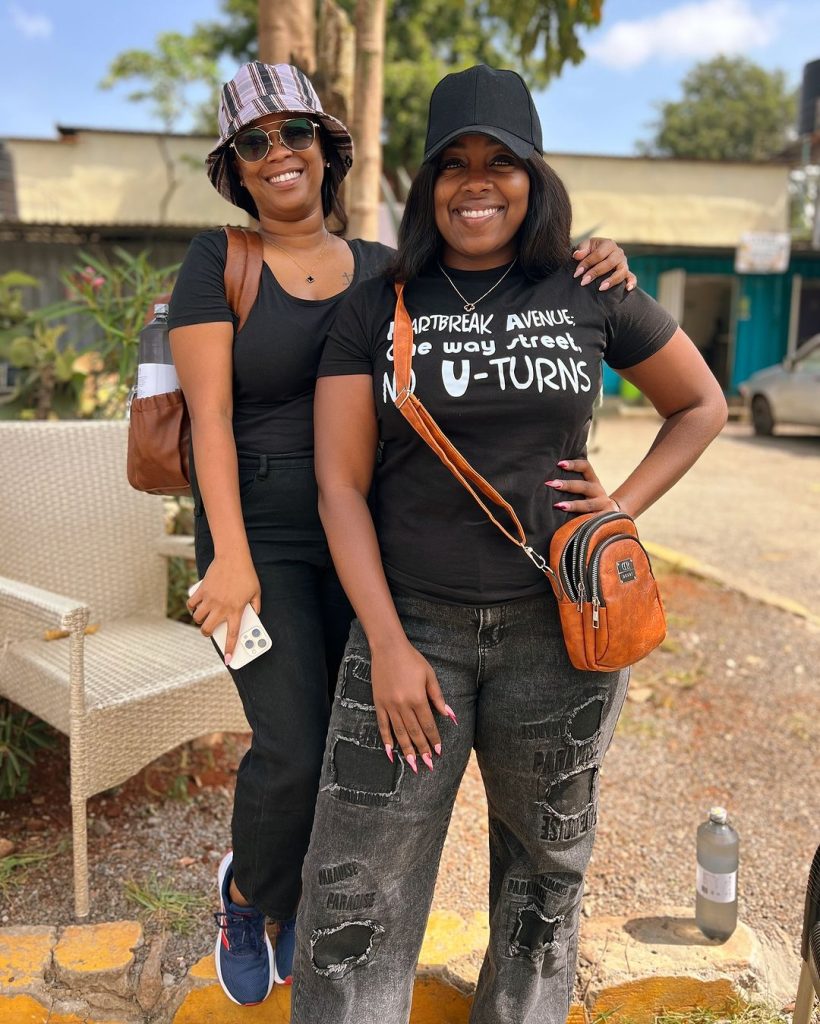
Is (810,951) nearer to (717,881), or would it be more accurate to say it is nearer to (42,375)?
(717,881)

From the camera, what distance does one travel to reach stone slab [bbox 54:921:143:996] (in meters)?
2.11

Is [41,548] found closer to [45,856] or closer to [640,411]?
[45,856]

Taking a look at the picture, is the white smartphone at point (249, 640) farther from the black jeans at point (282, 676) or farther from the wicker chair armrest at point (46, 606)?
the wicker chair armrest at point (46, 606)

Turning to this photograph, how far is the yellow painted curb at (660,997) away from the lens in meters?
2.16

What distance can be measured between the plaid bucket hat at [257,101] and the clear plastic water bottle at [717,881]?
2.01m

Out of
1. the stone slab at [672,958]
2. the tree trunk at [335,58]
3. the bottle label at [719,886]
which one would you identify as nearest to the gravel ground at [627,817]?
the stone slab at [672,958]

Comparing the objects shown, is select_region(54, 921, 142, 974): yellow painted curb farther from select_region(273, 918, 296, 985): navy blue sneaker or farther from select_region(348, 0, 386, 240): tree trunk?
select_region(348, 0, 386, 240): tree trunk

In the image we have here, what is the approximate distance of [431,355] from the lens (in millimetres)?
1547

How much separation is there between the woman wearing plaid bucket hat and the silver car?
11621mm

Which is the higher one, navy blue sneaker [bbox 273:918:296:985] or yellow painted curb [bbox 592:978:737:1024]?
navy blue sneaker [bbox 273:918:296:985]

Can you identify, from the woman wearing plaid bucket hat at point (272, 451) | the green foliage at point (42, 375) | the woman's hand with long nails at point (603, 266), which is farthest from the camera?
the green foliage at point (42, 375)

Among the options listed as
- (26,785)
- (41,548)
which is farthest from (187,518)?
(26,785)

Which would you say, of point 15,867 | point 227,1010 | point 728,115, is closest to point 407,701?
point 227,1010

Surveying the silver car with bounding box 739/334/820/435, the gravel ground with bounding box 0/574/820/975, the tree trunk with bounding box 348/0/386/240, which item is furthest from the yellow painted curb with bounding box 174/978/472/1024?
the silver car with bounding box 739/334/820/435
